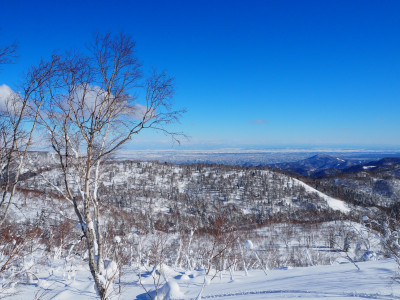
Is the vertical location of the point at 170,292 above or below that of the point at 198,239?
above

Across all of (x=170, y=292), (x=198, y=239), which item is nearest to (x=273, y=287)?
(x=170, y=292)

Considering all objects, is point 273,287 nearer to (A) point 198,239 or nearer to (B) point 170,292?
(B) point 170,292

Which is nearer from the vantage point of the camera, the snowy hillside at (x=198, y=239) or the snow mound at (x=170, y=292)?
the snowy hillside at (x=198, y=239)

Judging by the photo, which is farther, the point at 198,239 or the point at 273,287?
the point at 198,239

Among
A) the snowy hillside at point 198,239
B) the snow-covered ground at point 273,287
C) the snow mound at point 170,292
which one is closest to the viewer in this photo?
the snow-covered ground at point 273,287

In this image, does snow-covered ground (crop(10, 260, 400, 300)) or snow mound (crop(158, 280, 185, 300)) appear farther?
snow mound (crop(158, 280, 185, 300))

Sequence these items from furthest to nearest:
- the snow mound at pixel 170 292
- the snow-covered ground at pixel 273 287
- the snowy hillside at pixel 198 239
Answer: the snow mound at pixel 170 292
the snowy hillside at pixel 198 239
the snow-covered ground at pixel 273 287

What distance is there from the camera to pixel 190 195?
151750 millimetres

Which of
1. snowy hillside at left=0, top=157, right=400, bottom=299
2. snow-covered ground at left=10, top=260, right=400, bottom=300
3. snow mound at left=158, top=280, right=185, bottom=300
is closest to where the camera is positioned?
snow-covered ground at left=10, top=260, right=400, bottom=300

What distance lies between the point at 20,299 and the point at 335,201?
157 meters

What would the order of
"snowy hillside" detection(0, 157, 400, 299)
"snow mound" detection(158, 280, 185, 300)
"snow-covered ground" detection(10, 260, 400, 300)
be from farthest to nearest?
"snow mound" detection(158, 280, 185, 300) → "snowy hillside" detection(0, 157, 400, 299) → "snow-covered ground" detection(10, 260, 400, 300)

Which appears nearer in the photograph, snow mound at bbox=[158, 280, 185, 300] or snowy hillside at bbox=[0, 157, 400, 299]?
snowy hillside at bbox=[0, 157, 400, 299]

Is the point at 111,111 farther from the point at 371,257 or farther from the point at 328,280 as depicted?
the point at 371,257

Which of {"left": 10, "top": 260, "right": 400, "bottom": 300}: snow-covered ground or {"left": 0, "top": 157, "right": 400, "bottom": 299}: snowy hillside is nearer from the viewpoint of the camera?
{"left": 10, "top": 260, "right": 400, "bottom": 300}: snow-covered ground
